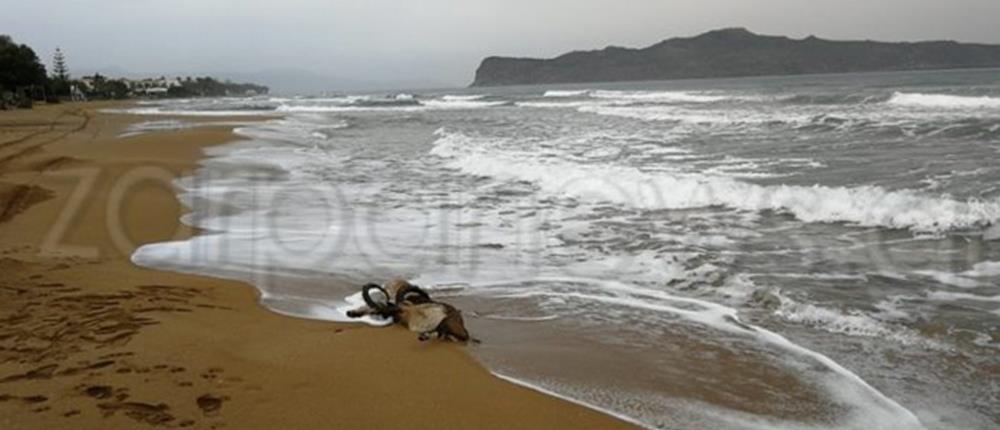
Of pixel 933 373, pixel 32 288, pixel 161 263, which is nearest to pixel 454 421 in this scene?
pixel 933 373

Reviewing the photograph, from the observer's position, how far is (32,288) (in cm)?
475

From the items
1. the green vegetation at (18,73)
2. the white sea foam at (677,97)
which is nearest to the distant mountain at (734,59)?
the white sea foam at (677,97)

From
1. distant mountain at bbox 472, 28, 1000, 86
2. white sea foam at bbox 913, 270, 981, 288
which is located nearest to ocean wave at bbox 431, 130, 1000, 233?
white sea foam at bbox 913, 270, 981, 288

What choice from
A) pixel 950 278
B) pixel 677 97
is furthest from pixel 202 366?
pixel 677 97

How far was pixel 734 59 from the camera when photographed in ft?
482

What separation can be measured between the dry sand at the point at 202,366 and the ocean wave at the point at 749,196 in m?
5.99

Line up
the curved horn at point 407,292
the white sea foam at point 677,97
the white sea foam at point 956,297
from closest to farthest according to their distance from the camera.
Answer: the curved horn at point 407,292, the white sea foam at point 956,297, the white sea foam at point 677,97

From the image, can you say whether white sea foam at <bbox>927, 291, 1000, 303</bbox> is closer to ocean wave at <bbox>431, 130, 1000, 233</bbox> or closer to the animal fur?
ocean wave at <bbox>431, 130, 1000, 233</bbox>

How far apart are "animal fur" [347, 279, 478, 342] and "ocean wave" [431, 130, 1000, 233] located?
541 cm

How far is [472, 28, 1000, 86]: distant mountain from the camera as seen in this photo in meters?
128

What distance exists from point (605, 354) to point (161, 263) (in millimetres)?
4365

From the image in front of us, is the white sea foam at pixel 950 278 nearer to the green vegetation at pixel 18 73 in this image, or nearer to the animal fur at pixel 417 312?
the animal fur at pixel 417 312

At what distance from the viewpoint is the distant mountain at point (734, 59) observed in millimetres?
127562

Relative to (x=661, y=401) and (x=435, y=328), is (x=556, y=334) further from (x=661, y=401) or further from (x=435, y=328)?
(x=661, y=401)
